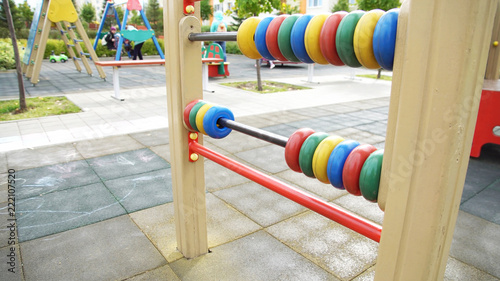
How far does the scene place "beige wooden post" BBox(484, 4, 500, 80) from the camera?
14.7 ft

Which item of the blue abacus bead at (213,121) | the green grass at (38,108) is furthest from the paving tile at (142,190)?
the green grass at (38,108)

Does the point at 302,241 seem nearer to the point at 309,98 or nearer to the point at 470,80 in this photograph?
the point at 470,80

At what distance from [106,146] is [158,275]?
104 inches

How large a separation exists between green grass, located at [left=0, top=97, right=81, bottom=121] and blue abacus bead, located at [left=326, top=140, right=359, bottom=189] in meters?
5.85

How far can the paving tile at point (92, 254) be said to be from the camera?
1.97 meters

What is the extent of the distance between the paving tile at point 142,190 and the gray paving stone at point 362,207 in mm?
1407

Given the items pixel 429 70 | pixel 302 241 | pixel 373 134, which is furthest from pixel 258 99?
pixel 429 70

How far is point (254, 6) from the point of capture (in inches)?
332

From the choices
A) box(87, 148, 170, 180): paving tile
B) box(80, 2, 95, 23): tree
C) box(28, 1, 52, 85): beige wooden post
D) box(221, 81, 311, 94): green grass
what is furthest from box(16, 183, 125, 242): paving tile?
box(80, 2, 95, 23): tree

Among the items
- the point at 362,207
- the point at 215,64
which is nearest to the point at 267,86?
the point at 215,64

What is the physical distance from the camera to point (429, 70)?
0.82m

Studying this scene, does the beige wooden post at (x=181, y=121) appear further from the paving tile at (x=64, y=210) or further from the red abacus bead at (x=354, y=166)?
the red abacus bead at (x=354, y=166)

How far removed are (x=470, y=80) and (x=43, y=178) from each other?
3421mm

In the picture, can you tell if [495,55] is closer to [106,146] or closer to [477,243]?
→ [477,243]
